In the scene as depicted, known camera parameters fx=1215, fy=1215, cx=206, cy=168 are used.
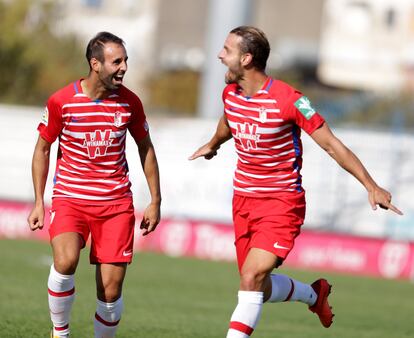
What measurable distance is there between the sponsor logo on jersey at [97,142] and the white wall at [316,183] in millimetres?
16315

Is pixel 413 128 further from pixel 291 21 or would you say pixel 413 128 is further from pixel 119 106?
pixel 291 21

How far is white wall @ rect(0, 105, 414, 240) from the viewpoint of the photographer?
25344 mm

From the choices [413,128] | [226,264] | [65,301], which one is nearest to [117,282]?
[65,301]

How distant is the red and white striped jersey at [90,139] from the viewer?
340 inches

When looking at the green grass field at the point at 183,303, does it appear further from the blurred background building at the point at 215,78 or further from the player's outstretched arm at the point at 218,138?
the blurred background building at the point at 215,78

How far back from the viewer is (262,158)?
8.72 m

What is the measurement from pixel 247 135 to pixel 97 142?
1069mm

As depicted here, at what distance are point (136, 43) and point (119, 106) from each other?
5529 centimetres

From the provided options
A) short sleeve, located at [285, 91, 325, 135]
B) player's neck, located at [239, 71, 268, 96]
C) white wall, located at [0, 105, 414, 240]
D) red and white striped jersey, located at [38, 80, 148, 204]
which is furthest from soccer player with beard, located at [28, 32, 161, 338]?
white wall, located at [0, 105, 414, 240]

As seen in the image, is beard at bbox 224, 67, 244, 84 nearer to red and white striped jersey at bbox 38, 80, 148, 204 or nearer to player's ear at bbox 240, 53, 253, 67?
player's ear at bbox 240, 53, 253, 67

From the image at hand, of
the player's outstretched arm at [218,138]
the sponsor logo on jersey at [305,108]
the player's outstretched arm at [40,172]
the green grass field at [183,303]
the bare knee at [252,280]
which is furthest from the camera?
the green grass field at [183,303]

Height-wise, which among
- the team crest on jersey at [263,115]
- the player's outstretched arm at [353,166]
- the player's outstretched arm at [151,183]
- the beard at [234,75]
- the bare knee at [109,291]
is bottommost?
the bare knee at [109,291]

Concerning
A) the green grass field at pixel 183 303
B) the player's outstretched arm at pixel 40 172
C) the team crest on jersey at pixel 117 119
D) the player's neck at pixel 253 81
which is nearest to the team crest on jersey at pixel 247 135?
the player's neck at pixel 253 81

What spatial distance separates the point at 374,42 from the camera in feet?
224
